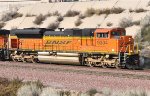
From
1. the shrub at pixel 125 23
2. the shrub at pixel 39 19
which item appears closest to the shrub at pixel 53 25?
the shrub at pixel 39 19

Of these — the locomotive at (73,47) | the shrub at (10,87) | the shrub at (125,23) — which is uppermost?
the shrub at (125,23)

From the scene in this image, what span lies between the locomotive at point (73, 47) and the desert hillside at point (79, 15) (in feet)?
41.5

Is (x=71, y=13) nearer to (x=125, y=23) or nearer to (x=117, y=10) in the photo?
(x=117, y=10)

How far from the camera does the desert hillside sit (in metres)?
43.3

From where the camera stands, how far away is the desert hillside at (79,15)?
43344 millimetres

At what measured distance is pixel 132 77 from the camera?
750 inches

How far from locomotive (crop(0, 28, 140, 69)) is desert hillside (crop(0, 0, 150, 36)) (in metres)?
12.6

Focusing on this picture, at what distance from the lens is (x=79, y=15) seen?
49812 millimetres

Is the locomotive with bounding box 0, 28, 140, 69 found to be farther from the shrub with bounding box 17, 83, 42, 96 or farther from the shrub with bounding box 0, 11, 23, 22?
the shrub with bounding box 0, 11, 23, 22

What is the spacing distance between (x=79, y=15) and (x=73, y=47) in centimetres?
2358

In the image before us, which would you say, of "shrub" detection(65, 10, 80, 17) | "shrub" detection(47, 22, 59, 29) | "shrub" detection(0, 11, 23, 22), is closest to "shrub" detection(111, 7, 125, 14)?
"shrub" detection(65, 10, 80, 17)

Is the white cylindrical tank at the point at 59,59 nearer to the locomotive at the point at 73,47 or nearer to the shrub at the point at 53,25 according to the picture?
the locomotive at the point at 73,47

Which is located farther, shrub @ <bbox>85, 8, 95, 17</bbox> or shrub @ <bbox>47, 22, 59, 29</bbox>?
shrub @ <bbox>85, 8, 95, 17</bbox>

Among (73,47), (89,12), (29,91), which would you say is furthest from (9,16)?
(29,91)
